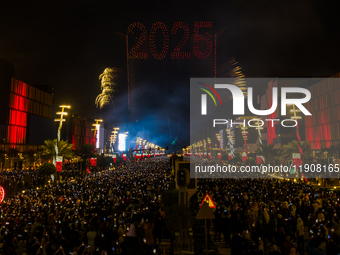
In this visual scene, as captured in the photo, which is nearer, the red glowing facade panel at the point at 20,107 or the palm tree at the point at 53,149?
the palm tree at the point at 53,149

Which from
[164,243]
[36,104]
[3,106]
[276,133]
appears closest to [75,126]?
[36,104]

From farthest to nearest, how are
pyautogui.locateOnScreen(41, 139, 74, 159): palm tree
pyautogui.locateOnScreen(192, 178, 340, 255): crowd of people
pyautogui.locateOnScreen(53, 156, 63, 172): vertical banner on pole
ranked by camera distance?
pyautogui.locateOnScreen(41, 139, 74, 159): palm tree, pyautogui.locateOnScreen(53, 156, 63, 172): vertical banner on pole, pyautogui.locateOnScreen(192, 178, 340, 255): crowd of people

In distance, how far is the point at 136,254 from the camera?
322 inches

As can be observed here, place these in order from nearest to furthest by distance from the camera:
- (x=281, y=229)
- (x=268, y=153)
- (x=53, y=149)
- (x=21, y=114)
Answer: (x=281, y=229)
(x=53, y=149)
(x=268, y=153)
(x=21, y=114)

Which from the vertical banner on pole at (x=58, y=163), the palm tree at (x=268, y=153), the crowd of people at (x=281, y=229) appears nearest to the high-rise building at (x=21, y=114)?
the vertical banner on pole at (x=58, y=163)

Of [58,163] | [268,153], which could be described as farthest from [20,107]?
[268,153]

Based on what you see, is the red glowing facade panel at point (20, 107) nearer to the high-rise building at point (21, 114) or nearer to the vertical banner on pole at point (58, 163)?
the high-rise building at point (21, 114)

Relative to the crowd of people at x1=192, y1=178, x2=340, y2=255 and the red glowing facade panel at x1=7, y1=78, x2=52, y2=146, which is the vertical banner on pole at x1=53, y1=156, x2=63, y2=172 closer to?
the crowd of people at x1=192, y1=178, x2=340, y2=255

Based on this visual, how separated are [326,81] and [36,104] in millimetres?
75517

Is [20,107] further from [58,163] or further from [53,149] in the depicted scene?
[58,163]

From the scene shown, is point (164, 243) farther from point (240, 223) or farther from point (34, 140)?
point (34, 140)

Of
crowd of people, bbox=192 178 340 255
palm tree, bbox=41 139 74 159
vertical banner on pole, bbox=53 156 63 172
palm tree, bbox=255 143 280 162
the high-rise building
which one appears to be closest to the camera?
crowd of people, bbox=192 178 340 255

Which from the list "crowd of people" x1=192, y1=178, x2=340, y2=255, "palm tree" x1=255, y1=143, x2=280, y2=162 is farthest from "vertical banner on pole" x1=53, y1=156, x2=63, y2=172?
"palm tree" x1=255, y1=143, x2=280, y2=162

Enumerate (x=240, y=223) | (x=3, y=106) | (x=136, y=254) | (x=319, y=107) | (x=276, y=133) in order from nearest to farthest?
(x=136, y=254), (x=240, y=223), (x=3, y=106), (x=319, y=107), (x=276, y=133)
